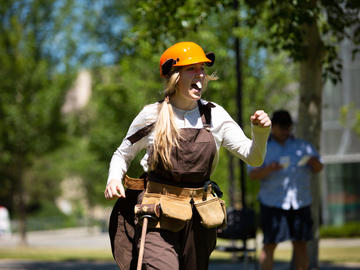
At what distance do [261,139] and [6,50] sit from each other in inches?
766

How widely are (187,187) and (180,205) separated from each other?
13 centimetres

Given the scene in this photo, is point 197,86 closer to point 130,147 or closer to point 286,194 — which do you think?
point 130,147

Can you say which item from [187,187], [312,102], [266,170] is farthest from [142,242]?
[312,102]

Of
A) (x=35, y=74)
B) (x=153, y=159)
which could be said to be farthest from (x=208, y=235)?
(x=35, y=74)

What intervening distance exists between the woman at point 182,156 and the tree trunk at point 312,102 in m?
4.69

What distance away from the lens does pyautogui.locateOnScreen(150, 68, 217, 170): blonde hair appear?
402 centimetres

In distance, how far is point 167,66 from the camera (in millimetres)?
4156

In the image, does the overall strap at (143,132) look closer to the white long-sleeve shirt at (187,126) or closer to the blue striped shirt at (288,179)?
the white long-sleeve shirt at (187,126)

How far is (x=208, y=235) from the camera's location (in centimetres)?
418

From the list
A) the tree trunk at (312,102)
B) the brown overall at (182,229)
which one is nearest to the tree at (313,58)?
the tree trunk at (312,102)

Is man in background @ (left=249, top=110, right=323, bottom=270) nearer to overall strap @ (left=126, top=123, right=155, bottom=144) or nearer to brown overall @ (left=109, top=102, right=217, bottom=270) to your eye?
brown overall @ (left=109, top=102, right=217, bottom=270)

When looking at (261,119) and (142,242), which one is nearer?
(261,119)

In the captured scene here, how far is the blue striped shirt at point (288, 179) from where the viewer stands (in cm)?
687

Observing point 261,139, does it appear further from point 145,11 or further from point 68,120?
point 68,120
